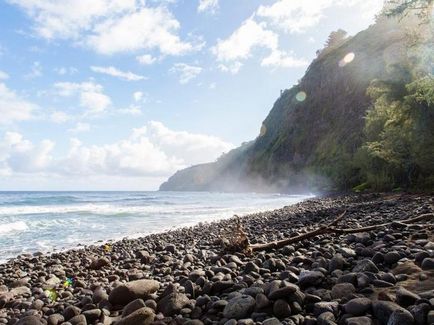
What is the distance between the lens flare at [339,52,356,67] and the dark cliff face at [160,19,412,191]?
0.78ft

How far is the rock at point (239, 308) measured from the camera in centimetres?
410

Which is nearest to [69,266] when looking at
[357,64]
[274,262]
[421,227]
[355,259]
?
[274,262]

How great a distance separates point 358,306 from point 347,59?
9478 centimetres

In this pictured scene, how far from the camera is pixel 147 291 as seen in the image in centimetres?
552

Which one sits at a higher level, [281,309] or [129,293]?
[281,309]

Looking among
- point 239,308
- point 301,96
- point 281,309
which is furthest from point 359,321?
point 301,96

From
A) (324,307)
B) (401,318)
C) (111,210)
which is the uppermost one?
(401,318)

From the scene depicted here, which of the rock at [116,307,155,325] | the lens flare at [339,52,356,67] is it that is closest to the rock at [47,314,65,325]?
the rock at [116,307,155,325]

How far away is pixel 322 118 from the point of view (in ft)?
289

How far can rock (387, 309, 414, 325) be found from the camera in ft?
10.2

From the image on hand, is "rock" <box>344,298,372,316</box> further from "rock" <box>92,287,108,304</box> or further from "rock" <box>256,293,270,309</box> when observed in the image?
"rock" <box>92,287,108,304</box>

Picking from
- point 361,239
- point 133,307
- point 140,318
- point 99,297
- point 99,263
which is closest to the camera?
point 140,318

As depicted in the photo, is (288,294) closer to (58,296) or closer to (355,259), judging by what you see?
(355,259)

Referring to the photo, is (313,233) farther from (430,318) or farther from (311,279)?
(430,318)
